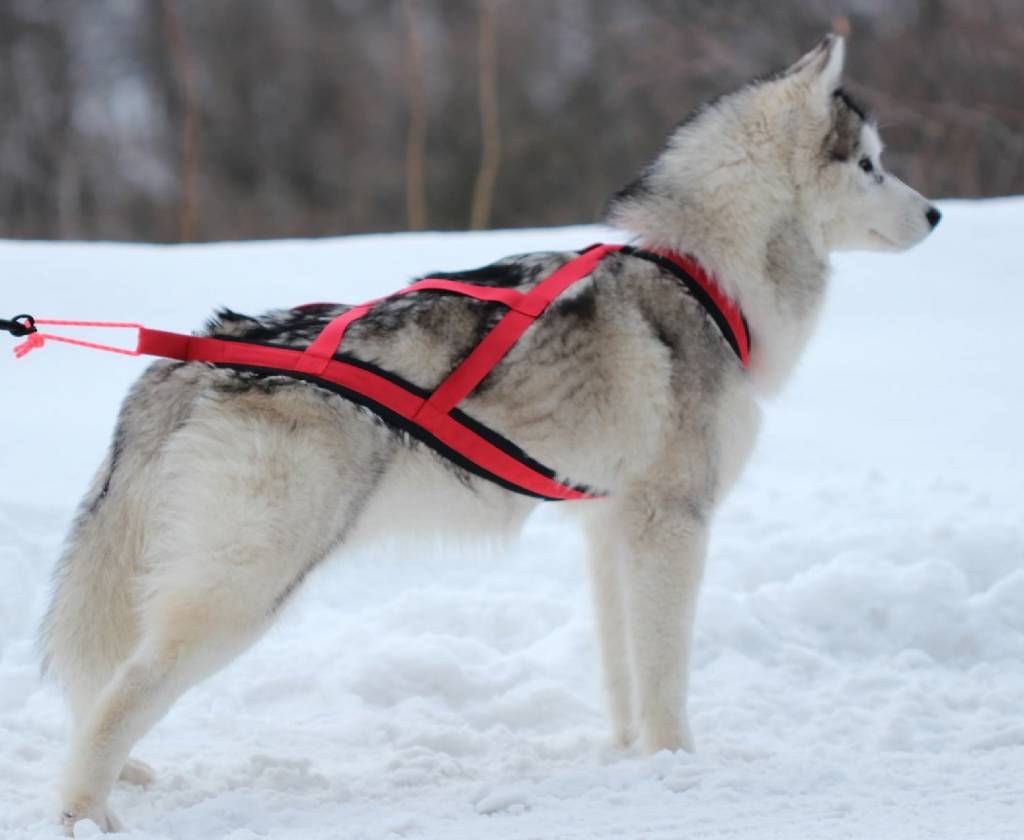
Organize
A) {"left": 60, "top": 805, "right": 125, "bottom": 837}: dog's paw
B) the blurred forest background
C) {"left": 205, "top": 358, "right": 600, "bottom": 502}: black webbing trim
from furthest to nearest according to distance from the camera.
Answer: the blurred forest background → {"left": 205, "top": 358, "right": 600, "bottom": 502}: black webbing trim → {"left": 60, "top": 805, "right": 125, "bottom": 837}: dog's paw

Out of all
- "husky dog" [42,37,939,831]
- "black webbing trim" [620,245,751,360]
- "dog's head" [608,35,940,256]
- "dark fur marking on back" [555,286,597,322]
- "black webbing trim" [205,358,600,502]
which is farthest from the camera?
"dog's head" [608,35,940,256]

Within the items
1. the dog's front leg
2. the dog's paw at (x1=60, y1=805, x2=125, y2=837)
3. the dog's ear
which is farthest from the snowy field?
the dog's ear

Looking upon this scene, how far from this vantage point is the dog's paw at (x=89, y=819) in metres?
2.86

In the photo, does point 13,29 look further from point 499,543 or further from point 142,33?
point 499,543

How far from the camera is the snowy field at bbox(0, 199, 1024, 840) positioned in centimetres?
320

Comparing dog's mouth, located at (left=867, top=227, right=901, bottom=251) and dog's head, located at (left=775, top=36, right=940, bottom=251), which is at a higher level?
dog's head, located at (left=775, top=36, right=940, bottom=251)

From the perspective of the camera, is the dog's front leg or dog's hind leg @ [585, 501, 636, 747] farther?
dog's hind leg @ [585, 501, 636, 747]

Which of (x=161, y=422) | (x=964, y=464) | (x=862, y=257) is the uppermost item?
(x=862, y=257)

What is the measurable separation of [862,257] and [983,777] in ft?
20.7

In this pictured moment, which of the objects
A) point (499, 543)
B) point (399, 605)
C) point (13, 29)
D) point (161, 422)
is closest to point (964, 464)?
point (399, 605)

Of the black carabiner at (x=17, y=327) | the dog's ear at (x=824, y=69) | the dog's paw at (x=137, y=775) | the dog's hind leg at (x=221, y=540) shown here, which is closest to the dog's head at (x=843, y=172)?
the dog's ear at (x=824, y=69)

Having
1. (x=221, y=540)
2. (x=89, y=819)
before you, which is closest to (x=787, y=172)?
(x=221, y=540)

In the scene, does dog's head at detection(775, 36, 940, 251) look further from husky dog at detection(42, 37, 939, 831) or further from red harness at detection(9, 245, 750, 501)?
red harness at detection(9, 245, 750, 501)

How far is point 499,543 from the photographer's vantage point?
3.55 m
